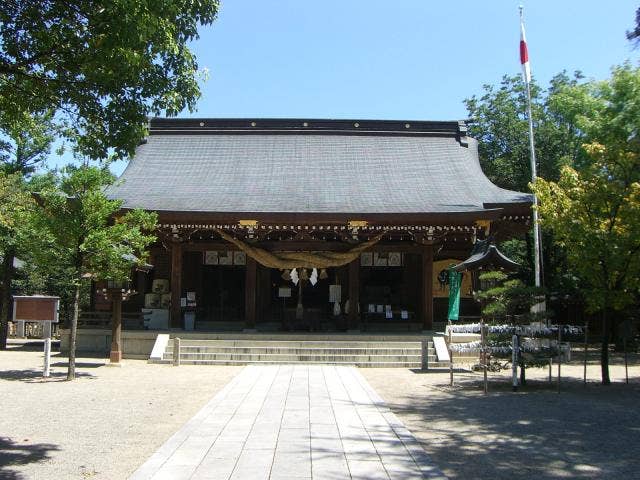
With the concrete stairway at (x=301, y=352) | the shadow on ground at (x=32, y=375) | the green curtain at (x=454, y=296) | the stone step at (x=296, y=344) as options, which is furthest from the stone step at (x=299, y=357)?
the shadow on ground at (x=32, y=375)

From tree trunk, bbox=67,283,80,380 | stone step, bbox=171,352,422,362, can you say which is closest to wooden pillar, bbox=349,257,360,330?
→ stone step, bbox=171,352,422,362

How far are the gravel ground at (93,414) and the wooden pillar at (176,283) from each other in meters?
2.92

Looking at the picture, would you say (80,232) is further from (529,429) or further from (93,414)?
(529,429)

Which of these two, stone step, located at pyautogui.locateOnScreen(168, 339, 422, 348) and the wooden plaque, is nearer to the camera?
the wooden plaque

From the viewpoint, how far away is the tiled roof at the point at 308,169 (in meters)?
18.7

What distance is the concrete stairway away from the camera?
15711mm

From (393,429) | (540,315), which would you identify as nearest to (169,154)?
(540,315)

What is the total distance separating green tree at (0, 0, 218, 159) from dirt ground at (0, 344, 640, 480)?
350 cm

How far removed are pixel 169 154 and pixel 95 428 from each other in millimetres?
17096

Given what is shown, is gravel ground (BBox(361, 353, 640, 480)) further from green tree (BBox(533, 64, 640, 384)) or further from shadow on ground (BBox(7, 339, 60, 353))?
shadow on ground (BBox(7, 339, 60, 353))

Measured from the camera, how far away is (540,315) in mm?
11719

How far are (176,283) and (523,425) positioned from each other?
12315mm

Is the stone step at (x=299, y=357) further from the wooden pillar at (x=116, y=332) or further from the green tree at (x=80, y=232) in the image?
the green tree at (x=80, y=232)

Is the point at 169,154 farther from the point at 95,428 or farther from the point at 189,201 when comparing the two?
the point at 95,428
